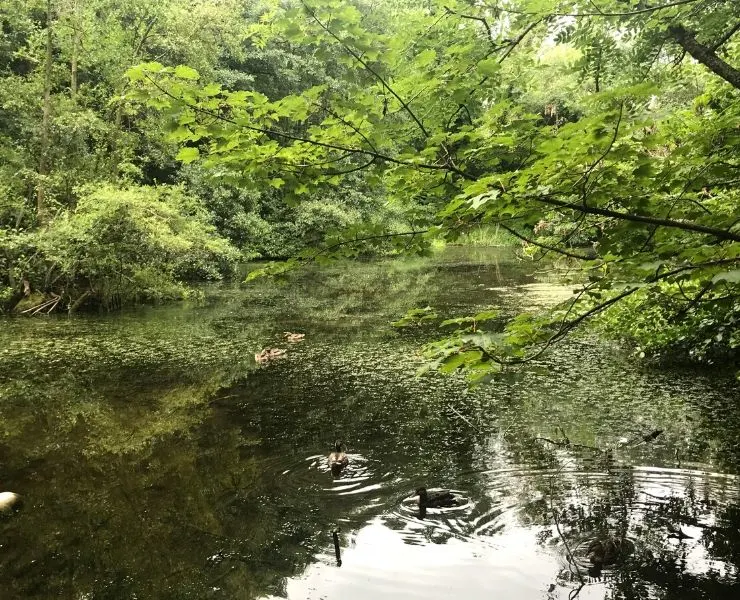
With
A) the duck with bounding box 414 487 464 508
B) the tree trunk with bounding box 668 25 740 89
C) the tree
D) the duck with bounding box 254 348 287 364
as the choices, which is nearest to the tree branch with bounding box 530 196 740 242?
the tree

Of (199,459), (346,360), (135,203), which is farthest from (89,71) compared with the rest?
(199,459)

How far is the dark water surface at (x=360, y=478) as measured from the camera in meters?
3.67

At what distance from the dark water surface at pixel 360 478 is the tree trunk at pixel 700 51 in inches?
106

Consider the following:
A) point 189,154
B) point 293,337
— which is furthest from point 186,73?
point 293,337

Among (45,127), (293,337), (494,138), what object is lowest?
(293,337)

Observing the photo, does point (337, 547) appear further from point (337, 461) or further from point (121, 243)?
point (121, 243)

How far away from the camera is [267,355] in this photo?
371 inches

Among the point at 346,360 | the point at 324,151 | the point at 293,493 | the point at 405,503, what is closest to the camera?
the point at 324,151

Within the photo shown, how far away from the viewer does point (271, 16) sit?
3035mm

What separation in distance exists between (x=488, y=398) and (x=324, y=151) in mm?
4750

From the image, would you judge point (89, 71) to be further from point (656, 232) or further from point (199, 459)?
point (656, 232)

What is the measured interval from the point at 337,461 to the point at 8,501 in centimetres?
258

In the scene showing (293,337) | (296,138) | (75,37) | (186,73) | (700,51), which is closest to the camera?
(186,73)

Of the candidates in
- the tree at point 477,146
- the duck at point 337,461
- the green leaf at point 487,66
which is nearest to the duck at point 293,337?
the duck at point 337,461
